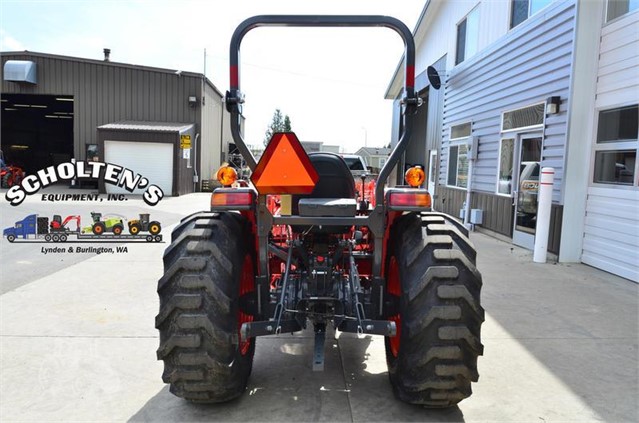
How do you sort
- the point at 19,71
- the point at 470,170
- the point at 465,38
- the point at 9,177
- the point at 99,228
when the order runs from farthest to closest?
the point at 9,177, the point at 19,71, the point at 465,38, the point at 470,170, the point at 99,228

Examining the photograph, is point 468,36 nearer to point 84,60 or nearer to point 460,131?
point 460,131

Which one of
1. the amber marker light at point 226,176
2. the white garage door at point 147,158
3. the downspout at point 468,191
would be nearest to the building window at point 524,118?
the downspout at point 468,191

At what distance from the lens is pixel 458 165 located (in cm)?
1354

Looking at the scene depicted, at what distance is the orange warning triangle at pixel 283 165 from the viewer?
253cm

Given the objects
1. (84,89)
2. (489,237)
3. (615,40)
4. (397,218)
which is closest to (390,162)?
(397,218)

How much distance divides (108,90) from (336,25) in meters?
22.1

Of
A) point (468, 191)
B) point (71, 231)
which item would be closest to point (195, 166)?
point (71, 231)

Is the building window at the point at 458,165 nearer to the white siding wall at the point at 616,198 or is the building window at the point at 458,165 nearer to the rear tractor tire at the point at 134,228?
the white siding wall at the point at 616,198

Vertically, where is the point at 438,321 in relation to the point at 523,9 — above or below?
below

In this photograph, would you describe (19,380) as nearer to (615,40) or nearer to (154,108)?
(615,40)

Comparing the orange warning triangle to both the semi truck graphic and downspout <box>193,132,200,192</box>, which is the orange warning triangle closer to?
the semi truck graphic

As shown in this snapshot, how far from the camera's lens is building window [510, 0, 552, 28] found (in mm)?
8766

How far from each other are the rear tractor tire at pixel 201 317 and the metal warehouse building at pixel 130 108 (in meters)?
Answer: 18.2

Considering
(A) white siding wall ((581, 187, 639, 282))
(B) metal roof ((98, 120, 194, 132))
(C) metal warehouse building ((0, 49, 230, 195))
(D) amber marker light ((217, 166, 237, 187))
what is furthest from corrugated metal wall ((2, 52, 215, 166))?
(D) amber marker light ((217, 166, 237, 187))
